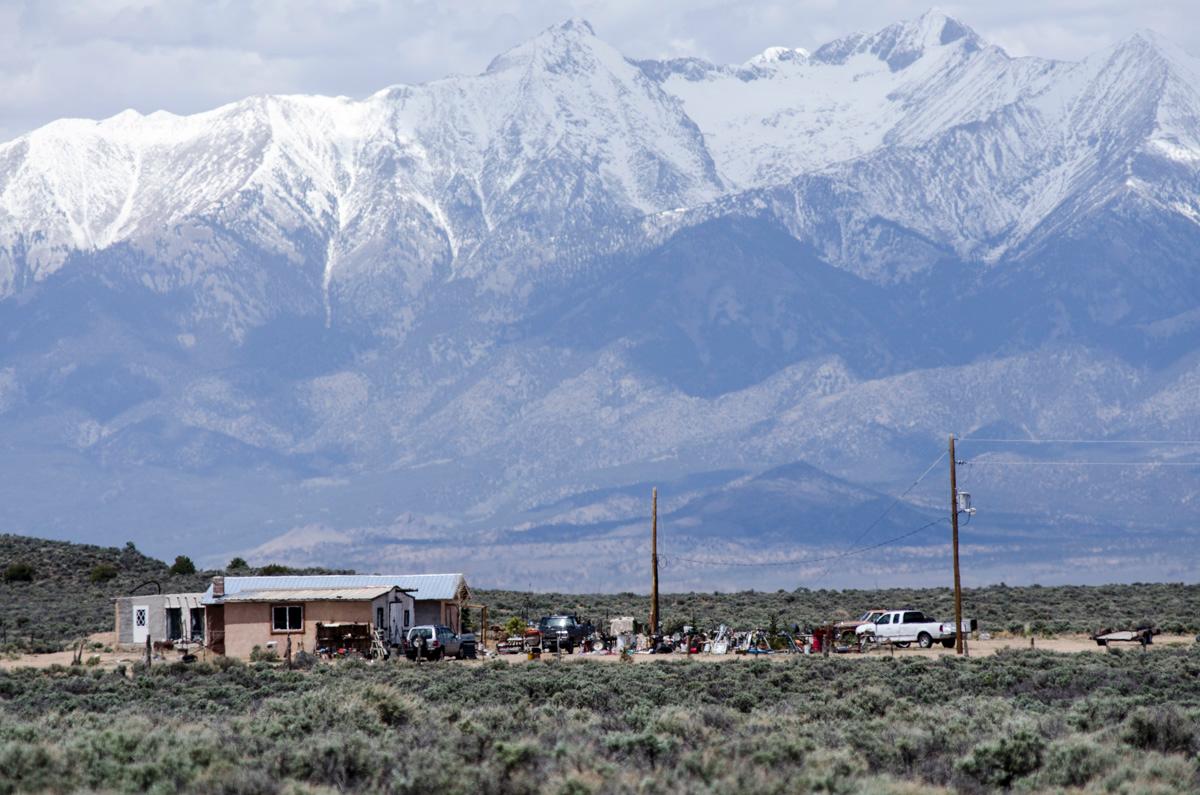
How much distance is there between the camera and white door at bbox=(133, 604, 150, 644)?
203 feet

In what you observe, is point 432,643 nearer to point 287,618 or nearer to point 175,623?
point 287,618

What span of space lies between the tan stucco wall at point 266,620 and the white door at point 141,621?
21.5 ft

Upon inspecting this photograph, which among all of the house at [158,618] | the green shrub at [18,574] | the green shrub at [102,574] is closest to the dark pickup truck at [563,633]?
the house at [158,618]

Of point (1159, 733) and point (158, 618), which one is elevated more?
point (158, 618)

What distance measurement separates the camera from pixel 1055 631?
59719 millimetres

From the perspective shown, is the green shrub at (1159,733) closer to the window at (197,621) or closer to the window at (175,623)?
the window at (197,621)

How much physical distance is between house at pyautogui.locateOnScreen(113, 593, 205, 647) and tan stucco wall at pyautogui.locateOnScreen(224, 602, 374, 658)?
5.68m

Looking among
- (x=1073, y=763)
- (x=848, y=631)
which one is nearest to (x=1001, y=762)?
(x=1073, y=763)

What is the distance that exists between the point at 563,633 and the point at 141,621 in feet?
45.7

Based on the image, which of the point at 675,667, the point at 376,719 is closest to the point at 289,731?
the point at 376,719

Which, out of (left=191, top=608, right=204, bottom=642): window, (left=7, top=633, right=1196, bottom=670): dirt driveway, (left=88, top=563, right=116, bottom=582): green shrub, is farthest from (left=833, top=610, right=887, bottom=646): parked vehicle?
(left=88, top=563, right=116, bottom=582): green shrub

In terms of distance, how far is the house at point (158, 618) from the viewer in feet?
203

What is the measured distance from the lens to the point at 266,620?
5600cm

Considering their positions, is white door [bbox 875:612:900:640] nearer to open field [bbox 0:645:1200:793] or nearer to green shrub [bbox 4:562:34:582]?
open field [bbox 0:645:1200:793]
